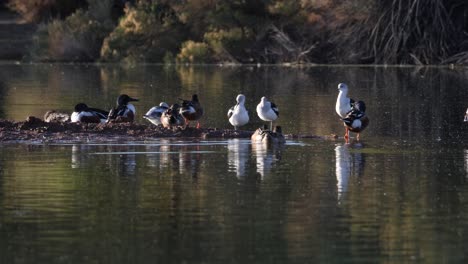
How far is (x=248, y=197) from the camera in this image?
15227 mm

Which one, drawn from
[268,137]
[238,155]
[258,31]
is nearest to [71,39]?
[258,31]

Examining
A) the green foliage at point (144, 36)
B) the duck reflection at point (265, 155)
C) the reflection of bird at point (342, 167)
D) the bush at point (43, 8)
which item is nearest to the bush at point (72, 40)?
the green foliage at point (144, 36)

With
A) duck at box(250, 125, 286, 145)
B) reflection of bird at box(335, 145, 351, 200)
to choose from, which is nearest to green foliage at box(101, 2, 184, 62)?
duck at box(250, 125, 286, 145)

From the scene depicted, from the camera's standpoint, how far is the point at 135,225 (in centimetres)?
1341

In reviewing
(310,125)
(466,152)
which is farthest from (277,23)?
(466,152)

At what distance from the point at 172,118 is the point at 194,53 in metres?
34.3

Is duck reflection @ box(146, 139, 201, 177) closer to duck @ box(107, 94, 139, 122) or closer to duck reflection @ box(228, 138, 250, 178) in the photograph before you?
duck reflection @ box(228, 138, 250, 178)

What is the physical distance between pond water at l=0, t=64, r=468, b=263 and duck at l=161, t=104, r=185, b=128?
1.76 m

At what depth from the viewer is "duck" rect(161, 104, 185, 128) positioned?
2322 centimetres

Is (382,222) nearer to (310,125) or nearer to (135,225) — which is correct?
(135,225)

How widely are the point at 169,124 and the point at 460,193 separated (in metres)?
8.48

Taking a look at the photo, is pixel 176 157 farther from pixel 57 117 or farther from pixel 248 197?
pixel 57 117

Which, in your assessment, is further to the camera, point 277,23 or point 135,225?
point 277,23

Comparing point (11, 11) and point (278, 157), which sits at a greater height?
point (11, 11)
